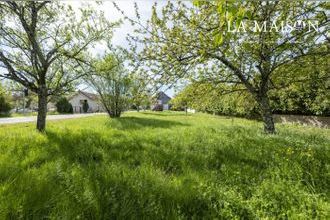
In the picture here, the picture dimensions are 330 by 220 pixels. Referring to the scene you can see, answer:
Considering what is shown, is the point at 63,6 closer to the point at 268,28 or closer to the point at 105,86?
the point at 268,28

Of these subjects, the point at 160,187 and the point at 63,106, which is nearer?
the point at 160,187

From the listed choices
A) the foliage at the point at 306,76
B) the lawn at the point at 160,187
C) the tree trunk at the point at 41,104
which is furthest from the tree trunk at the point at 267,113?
the tree trunk at the point at 41,104

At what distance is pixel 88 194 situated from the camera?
2.88 m

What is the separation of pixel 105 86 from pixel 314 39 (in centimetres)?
1761

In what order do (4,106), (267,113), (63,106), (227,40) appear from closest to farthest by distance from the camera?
(227,40) < (267,113) < (4,106) < (63,106)

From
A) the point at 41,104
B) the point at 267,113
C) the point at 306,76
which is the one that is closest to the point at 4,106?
the point at 41,104

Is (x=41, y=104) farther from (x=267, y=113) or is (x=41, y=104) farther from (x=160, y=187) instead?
(x=267, y=113)

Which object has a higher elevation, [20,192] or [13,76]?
[13,76]

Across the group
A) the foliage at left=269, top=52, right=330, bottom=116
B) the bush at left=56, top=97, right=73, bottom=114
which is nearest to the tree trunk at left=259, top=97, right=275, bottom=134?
the foliage at left=269, top=52, right=330, bottom=116

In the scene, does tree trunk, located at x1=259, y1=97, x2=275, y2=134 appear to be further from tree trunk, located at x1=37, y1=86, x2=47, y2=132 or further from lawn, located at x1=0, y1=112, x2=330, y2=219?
tree trunk, located at x1=37, y1=86, x2=47, y2=132

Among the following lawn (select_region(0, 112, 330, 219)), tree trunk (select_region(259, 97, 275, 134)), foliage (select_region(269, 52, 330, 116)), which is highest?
foliage (select_region(269, 52, 330, 116))

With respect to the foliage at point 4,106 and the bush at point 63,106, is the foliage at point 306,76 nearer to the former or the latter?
the foliage at point 4,106

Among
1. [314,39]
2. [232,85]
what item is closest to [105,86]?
[232,85]

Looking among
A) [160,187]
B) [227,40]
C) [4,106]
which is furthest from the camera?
[4,106]
